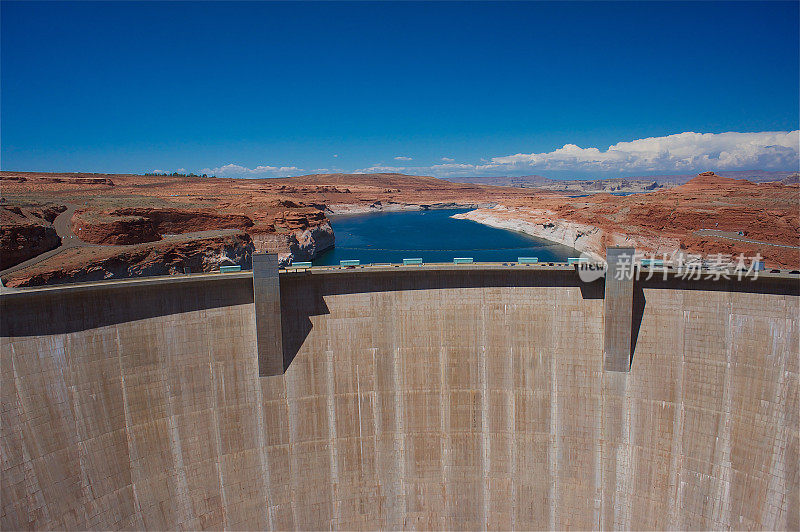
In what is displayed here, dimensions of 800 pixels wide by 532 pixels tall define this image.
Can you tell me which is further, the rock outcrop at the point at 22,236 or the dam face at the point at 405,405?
the rock outcrop at the point at 22,236

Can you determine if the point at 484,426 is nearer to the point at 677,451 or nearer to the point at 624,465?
the point at 624,465

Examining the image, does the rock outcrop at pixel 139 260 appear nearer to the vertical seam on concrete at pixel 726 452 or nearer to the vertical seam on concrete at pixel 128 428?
the vertical seam on concrete at pixel 128 428

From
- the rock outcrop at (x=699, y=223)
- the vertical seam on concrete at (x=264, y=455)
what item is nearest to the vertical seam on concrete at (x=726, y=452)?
the vertical seam on concrete at (x=264, y=455)

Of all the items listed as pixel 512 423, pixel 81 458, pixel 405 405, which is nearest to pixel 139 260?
pixel 81 458

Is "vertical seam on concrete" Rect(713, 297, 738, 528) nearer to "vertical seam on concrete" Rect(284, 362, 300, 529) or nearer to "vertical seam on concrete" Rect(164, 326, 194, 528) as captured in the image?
"vertical seam on concrete" Rect(284, 362, 300, 529)

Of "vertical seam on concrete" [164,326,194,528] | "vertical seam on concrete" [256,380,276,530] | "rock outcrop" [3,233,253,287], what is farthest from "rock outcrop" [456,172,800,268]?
"rock outcrop" [3,233,253,287]

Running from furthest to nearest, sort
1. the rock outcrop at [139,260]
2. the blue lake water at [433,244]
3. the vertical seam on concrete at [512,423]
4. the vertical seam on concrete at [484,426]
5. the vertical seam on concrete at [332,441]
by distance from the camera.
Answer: the blue lake water at [433,244]
the rock outcrop at [139,260]
the vertical seam on concrete at [484,426]
the vertical seam on concrete at [512,423]
the vertical seam on concrete at [332,441]
